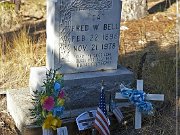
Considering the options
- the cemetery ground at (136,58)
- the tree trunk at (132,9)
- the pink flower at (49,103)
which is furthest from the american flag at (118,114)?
the tree trunk at (132,9)

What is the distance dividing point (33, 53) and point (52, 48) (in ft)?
5.97

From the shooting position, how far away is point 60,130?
4.22 meters

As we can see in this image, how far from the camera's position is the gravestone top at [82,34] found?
4.73 meters

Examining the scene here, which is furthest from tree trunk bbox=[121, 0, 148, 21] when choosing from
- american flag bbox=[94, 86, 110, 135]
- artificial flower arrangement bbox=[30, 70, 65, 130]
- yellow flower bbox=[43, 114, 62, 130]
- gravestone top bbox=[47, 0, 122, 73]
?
yellow flower bbox=[43, 114, 62, 130]

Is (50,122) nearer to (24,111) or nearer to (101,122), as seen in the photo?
(101,122)

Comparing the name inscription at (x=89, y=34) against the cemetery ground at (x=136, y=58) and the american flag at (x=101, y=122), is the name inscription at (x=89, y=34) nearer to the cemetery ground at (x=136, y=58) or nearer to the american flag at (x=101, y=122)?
the cemetery ground at (x=136, y=58)

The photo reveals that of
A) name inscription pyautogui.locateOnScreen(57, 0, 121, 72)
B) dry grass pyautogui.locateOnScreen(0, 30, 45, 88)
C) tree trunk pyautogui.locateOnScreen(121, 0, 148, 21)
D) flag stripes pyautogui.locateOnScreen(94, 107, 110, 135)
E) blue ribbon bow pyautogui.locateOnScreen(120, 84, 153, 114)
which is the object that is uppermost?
tree trunk pyautogui.locateOnScreen(121, 0, 148, 21)

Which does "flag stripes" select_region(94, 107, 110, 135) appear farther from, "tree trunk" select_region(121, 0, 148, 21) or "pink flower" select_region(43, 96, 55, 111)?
"tree trunk" select_region(121, 0, 148, 21)

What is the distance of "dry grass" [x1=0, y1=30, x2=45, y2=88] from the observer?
19.6 ft

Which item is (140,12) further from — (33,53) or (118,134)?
(118,134)

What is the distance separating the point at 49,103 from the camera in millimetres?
4117

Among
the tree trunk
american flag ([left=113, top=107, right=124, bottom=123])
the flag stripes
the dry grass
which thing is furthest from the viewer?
the tree trunk

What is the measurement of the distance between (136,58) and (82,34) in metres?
2.11

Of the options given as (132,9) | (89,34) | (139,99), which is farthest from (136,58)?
(132,9)
